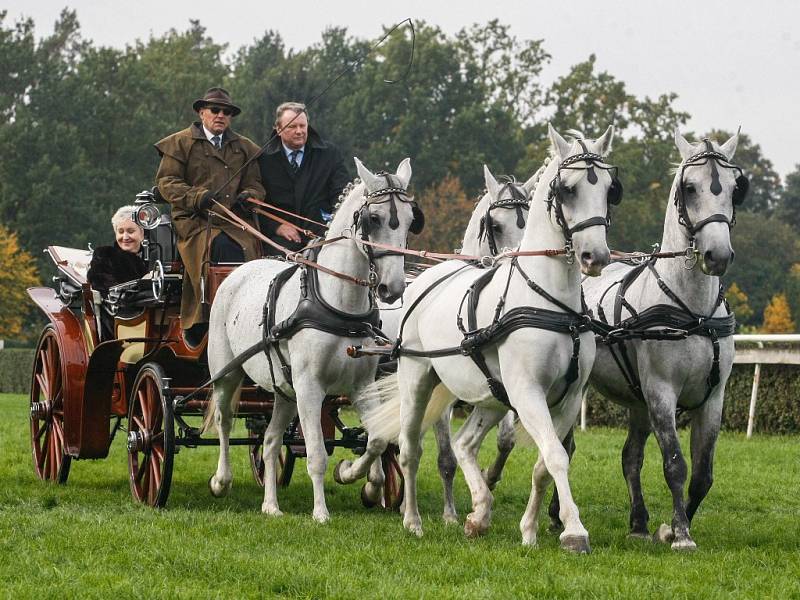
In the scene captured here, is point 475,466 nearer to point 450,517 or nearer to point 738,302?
point 450,517

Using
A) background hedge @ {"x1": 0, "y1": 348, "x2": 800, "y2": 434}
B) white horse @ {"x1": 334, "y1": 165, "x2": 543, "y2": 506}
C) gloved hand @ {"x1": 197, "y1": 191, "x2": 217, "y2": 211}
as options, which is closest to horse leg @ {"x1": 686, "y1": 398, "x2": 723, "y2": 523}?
white horse @ {"x1": 334, "y1": 165, "x2": 543, "y2": 506}

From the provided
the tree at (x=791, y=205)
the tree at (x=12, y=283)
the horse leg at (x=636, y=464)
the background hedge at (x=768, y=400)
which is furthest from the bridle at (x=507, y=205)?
the tree at (x=791, y=205)

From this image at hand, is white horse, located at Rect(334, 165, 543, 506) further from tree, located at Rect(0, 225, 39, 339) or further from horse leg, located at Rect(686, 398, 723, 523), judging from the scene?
tree, located at Rect(0, 225, 39, 339)

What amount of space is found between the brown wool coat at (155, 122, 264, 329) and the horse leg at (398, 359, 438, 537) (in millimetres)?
2065

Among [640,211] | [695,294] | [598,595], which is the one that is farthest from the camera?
[640,211]

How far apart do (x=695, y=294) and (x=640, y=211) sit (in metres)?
41.7

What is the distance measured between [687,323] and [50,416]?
18.8 ft

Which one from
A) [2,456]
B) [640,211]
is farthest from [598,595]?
[640,211]

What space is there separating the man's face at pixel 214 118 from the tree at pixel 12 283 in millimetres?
33016

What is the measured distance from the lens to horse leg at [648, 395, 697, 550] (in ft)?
24.5

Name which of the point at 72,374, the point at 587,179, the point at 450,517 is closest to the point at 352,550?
the point at 450,517

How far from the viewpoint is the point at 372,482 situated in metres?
9.22

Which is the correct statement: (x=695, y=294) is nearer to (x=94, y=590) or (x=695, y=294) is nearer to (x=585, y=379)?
(x=585, y=379)

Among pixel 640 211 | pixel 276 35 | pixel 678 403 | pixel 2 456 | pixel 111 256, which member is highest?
pixel 276 35
